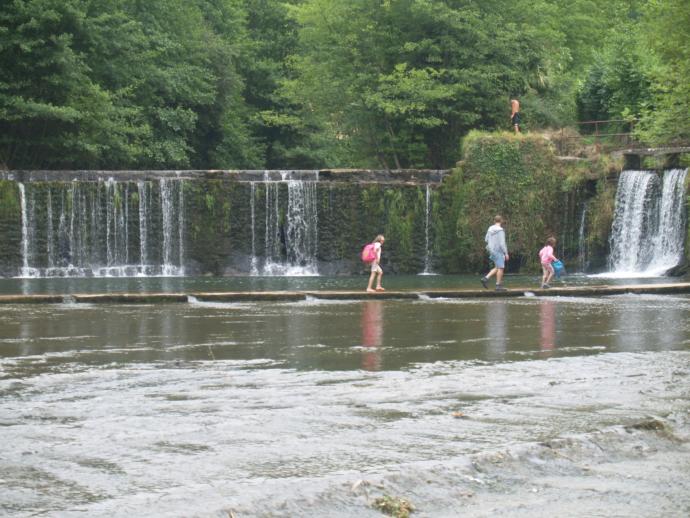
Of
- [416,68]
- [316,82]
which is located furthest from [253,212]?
[416,68]

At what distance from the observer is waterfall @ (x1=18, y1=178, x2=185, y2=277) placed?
1409 inches

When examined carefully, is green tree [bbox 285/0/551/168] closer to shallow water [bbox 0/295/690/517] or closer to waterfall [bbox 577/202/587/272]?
waterfall [bbox 577/202/587/272]

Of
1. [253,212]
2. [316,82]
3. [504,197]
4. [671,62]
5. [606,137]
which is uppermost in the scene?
[316,82]

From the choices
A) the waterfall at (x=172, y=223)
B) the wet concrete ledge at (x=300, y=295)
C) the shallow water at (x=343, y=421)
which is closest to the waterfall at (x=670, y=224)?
the wet concrete ledge at (x=300, y=295)

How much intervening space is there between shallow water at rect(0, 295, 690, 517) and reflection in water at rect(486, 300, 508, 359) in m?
0.07

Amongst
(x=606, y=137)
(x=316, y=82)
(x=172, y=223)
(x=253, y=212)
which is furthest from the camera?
(x=316, y=82)

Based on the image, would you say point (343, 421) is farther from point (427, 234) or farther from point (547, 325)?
point (427, 234)

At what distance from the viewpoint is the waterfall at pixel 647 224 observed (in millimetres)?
33975

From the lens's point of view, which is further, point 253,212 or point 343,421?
point 253,212

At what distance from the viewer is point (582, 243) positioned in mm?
36594

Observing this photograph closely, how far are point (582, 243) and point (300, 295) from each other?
17722 millimetres

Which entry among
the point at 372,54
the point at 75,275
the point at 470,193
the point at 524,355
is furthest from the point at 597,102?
the point at 524,355

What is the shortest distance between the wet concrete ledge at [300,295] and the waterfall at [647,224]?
1140 cm

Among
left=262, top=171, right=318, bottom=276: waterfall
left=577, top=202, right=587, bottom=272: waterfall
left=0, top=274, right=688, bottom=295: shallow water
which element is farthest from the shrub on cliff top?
left=262, top=171, right=318, bottom=276: waterfall
